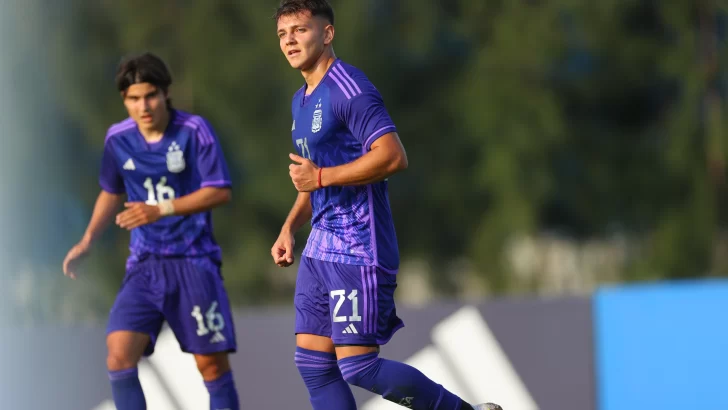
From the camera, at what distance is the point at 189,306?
20.1 ft

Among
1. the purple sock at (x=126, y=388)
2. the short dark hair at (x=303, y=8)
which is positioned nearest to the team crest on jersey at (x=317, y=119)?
the short dark hair at (x=303, y=8)

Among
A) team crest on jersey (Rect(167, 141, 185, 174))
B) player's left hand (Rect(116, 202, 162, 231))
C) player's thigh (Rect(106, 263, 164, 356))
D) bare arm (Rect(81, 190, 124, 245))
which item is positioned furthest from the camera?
bare arm (Rect(81, 190, 124, 245))

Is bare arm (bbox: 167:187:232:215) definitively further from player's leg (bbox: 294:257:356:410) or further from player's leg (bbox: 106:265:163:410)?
player's leg (bbox: 294:257:356:410)

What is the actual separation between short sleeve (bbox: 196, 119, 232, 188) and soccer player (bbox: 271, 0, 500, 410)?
968 millimetres

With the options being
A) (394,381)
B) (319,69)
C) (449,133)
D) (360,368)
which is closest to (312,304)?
(360,368)

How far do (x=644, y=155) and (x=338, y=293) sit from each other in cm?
1250

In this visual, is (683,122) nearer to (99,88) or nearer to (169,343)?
(99,88)

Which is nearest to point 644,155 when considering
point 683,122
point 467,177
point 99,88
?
point 683,122

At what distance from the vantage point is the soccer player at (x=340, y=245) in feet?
16.3

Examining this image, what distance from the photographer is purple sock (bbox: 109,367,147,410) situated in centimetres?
600

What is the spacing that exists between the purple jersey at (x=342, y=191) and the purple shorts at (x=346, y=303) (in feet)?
0.17

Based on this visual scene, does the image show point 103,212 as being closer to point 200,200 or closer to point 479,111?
point 200,200

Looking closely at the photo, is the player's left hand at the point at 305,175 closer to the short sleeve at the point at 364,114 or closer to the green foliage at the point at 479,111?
the short sleeve at the point at 364,114

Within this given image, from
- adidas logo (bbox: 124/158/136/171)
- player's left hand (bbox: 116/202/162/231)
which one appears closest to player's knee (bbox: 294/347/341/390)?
player's left hand (bbox: 116/202/162/231)
